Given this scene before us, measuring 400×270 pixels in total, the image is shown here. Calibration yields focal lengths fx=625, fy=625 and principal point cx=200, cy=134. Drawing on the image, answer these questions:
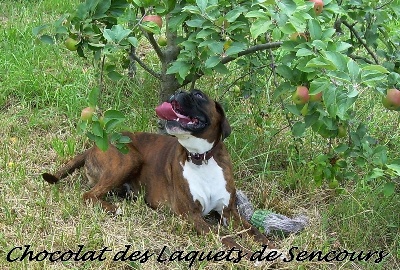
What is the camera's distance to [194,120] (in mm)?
3688

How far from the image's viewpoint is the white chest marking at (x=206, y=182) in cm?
383

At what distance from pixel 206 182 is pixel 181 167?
0.61ft

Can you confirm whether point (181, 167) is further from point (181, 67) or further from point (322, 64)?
point (322, 64)

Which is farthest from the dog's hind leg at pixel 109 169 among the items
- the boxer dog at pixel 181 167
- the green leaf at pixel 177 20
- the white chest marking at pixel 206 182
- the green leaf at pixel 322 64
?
the green leaf at pixel 322 64

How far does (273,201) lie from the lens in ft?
13.6

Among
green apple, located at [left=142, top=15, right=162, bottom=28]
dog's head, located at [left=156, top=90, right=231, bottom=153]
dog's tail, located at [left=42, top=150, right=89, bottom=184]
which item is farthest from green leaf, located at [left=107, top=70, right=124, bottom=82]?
dog's tail, located at [left=42, top=150, right=89, bottom=184]

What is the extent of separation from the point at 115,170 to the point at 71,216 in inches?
19.4

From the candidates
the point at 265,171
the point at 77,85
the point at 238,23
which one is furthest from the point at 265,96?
the point at 238,23

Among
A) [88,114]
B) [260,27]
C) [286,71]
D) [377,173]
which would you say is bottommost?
[377,173]

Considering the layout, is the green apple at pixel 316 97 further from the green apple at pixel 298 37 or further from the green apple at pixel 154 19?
the green apple at pixel 154 19

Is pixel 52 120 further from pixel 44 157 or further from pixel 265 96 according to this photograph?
pixel 265 96

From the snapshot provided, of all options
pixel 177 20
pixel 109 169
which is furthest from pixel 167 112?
pixel 109 169

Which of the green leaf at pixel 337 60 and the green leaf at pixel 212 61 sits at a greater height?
the green leaf at pixel 337 60

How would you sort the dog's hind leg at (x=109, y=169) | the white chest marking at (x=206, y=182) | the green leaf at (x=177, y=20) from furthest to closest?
the dog's hind leg at (x=109, y=169)
the white chest marking at (x=206, y=182)
the green leaf at (x=177, y=20)
